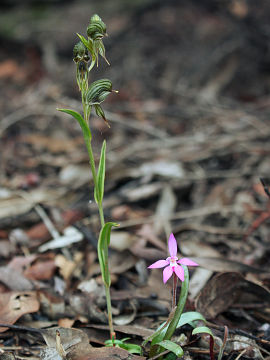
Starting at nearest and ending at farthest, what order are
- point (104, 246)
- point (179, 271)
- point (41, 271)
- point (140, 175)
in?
point (179, 271) < point (104, 246) < point (41, 271) < point (140, 175)

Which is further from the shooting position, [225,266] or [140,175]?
[140,175]

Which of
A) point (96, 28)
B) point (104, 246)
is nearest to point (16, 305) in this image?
point (104, 246)

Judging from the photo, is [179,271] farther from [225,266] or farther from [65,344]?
[225,266]

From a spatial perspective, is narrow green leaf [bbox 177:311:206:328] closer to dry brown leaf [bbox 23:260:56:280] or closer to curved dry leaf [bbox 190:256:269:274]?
curved dry leaf [bbox 190:256:269:274]

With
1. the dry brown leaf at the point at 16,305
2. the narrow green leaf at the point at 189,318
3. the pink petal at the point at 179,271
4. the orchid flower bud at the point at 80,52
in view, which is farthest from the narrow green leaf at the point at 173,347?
the orchid flower bud at the point at 80,52

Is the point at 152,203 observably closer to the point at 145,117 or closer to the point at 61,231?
the point at 61,231

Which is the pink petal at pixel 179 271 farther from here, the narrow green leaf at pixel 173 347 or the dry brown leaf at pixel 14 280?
the dry brown leaf at pixel 14 280
